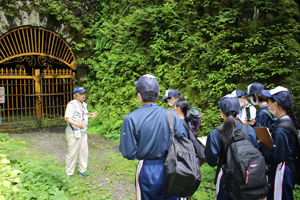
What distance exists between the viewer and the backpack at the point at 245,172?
2.20m

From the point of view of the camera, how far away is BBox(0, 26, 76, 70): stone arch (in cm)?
882

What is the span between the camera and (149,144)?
224cm

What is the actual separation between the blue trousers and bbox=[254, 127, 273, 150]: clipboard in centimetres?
137

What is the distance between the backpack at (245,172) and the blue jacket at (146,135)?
2.09ft

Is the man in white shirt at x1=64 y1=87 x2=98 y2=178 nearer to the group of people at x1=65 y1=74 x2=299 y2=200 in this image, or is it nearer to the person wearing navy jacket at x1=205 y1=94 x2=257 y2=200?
the group of people at x1=65 y1=74 x2=299 y2=200

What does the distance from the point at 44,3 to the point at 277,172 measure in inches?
423

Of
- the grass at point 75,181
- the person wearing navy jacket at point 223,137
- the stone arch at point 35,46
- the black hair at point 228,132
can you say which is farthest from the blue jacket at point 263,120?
the stone arch at point 35,46

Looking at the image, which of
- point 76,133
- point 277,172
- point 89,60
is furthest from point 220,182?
point 89,60

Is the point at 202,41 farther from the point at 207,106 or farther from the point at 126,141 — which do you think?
the point at 126,141

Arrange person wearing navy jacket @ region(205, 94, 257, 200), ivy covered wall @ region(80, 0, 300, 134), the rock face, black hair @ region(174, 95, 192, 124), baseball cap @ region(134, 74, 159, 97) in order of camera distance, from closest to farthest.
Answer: baseball cap @ region(134, 74, 159, 97), person wearing navy jacket @ region(205, 94, 257, 200), black hair @ region(174, 95, 192, 124), ivy covered wall @ region(80, 0, 300, 134), the rock face

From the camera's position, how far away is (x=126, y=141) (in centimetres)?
225

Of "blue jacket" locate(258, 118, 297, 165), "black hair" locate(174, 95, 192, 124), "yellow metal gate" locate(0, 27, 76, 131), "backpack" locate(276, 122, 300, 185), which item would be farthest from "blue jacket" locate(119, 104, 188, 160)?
"yellow metal gate" locate(0, 27, 76, 131)

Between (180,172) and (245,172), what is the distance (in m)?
0.72

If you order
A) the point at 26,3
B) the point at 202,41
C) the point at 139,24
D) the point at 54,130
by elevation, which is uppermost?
the point at 26,3
